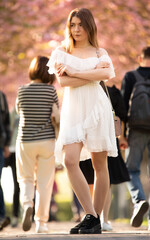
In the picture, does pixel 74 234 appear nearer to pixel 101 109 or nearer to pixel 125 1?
pixel 101 109

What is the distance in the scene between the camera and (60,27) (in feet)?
56.1

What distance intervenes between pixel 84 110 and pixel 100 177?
0.63 meters

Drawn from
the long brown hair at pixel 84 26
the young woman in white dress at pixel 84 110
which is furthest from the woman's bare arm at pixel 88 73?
the long brown hair at pixel 84 26

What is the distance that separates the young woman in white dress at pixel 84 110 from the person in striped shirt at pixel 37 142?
131 cm

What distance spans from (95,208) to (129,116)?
185 centimetres

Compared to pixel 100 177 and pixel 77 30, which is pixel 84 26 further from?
pixel 100 177

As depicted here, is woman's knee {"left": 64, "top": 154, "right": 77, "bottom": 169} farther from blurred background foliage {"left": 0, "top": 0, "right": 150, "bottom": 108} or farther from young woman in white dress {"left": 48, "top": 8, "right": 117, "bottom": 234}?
blurred background foliage {"left": 0, "top": 0, "right": 150, "bottom": 108}

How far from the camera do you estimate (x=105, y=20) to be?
16.4 m

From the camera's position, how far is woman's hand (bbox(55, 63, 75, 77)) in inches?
251

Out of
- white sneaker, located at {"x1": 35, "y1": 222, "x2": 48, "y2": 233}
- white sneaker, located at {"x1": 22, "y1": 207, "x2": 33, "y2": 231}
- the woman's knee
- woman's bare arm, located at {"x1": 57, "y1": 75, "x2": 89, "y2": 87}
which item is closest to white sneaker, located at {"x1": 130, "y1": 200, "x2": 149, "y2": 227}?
white sneaker, located at {"x1": 35, "y1": 222, "x2": 48, "y2": 233}

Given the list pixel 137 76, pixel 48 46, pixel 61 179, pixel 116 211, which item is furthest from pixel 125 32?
pixel 61 179

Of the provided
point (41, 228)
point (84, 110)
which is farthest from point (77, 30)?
point (41, 228)

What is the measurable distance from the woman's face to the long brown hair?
0.03 meters

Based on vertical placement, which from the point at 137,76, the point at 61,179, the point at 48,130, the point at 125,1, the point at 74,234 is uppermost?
the point at 125,1
